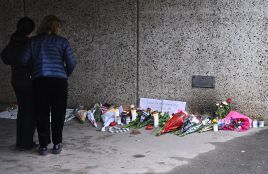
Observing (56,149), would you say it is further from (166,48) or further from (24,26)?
(166,48)

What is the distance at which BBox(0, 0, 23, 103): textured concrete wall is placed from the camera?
800 centimetres

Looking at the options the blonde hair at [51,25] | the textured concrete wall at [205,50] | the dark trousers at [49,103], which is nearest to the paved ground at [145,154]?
the dark trousers at [49,103]

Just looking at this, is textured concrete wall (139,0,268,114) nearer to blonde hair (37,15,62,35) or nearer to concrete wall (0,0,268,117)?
concrete wall (0,0,268,117)

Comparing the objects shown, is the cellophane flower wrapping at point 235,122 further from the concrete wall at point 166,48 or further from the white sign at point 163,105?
the white sign at point 163,105

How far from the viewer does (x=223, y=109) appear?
676cm

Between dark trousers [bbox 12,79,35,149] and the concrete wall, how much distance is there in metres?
2.08

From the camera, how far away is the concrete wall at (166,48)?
264 inches

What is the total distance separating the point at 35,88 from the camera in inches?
210

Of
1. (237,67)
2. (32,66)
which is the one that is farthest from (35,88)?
(237,67)

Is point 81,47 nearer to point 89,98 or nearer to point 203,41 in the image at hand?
point 89,98

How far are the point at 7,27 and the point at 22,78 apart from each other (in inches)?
115

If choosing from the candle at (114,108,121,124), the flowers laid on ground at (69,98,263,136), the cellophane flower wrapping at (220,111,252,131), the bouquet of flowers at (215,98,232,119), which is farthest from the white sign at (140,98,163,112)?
the cellophane flower wrapping at (220,111,252,131)

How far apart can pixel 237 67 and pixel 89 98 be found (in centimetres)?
243

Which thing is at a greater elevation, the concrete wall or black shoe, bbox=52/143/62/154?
the concrete wall
